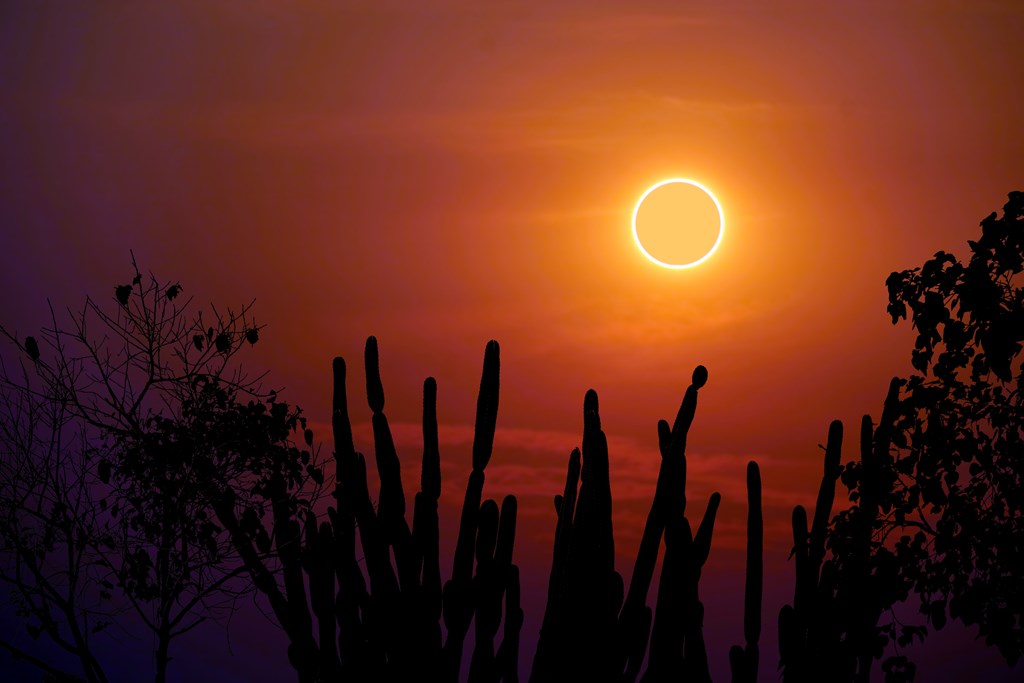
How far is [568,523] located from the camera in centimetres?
800

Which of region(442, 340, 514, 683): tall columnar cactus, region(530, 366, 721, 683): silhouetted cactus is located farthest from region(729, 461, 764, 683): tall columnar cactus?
region(442, 340, 514, 683): tall columnar cactus

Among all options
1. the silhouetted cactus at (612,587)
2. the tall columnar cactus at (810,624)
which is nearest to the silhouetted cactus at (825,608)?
the tall columnar cactus at (810,624)

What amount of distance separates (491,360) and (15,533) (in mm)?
6950

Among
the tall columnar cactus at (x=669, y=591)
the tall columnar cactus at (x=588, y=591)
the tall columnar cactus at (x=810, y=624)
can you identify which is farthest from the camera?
the tall columnar cactus at (x=810, y=624)

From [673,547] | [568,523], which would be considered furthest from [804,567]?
[568,523]

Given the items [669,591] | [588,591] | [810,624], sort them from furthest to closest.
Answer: [810,624] < [669,591] < [588,591]

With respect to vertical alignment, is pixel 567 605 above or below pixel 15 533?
below

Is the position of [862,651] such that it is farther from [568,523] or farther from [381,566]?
[381,566]

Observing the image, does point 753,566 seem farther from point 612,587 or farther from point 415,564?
point 415,564

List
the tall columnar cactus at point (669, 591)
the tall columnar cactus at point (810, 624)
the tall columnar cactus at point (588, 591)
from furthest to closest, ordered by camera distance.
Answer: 1. the tall columnar cactus at point (810, 624)
2. the tall columnar cactus at point (669, 591)
3. the tall columnar cactus at point (588, 591)

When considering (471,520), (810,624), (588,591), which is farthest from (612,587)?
(810,624)

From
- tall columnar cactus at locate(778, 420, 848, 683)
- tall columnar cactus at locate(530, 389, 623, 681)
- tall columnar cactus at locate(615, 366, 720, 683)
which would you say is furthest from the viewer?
tall columnar cactus at locate(778, 420, 848, 683)

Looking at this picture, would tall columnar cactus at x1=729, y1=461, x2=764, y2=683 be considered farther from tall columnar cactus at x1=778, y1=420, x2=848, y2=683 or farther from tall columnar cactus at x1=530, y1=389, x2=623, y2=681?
tall columnar cactus at x1=530, y1=389, x2=623, y2=681

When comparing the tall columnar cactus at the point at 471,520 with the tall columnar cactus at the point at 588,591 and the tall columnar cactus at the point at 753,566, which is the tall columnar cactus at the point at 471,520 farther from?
the tall columnar cactus at the point at 753,566
